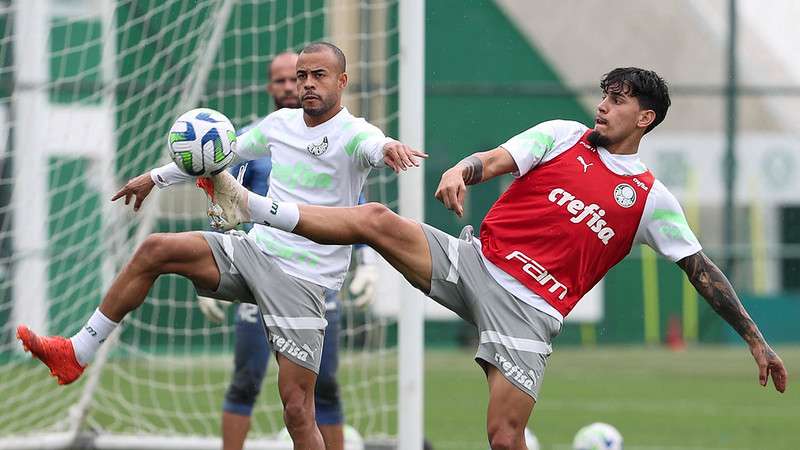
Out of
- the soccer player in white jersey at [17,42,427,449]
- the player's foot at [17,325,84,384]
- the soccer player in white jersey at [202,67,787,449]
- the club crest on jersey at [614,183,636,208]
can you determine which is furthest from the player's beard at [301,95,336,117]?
the player's foot at [17,325,84,384]

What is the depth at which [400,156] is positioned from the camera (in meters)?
5.88

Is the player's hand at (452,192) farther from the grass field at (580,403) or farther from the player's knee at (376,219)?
the grass field at (580,403)

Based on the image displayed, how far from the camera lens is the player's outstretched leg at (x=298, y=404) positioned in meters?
6.43

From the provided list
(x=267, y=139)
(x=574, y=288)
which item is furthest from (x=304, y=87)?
(x=574, y=288)

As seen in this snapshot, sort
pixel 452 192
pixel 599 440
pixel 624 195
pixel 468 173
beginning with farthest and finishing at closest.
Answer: pixel 599 440 → pixel 624 195 → pixel 468 173 → pixel 452 192

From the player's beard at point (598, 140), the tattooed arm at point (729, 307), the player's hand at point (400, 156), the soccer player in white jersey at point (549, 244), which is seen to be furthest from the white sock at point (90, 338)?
the tattooed arm at point (729, 307)

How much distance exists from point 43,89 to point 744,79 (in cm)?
969

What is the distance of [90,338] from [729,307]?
2.83 metres

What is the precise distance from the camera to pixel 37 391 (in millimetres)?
10594

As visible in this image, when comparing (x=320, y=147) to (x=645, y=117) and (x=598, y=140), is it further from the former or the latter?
(x=645, y=117)

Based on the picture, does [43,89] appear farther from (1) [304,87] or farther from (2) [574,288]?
(2) [574,288]

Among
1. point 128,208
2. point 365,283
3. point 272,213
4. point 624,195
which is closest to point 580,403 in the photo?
point 128,208

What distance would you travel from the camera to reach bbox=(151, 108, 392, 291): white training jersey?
6.54 metres

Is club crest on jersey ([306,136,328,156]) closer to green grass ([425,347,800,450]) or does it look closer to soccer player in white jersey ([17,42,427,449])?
soccer player in white jersey ([17,42,427,449])
